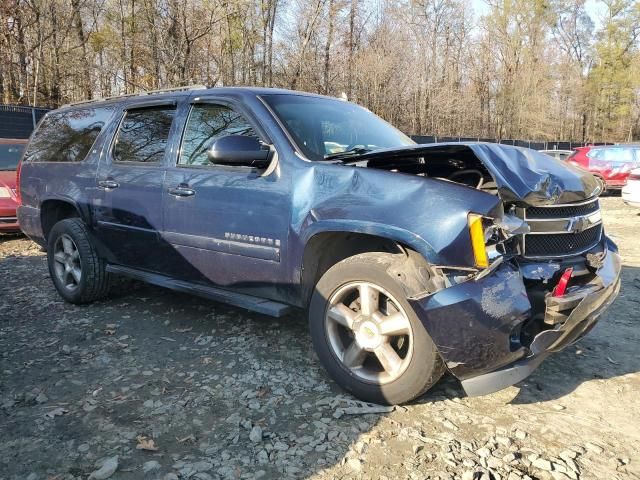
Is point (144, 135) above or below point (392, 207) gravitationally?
above

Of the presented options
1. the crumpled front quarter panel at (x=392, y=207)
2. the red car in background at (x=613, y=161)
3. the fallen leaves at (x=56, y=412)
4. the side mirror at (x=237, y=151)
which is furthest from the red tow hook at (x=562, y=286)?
the red car in background at (x=613, y=161)

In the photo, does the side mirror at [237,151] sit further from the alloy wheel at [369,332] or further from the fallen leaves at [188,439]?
the fallen leaves at [188,439]

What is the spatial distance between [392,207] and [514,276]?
71cm

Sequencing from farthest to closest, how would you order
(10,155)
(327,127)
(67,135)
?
(10,155)
(67,135)
(327,127)

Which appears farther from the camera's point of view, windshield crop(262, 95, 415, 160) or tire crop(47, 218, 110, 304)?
tire crop(47, 218, 110, 304)

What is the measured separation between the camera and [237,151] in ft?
10.6

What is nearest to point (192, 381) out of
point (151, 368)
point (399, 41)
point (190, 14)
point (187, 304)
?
point (151, 368)

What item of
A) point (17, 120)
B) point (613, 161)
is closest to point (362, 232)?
point (613, 161)

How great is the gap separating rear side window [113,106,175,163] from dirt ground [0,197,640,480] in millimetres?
1431

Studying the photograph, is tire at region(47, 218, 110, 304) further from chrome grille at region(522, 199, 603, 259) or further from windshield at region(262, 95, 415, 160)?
chrome grille at region(522, 199, 603, 259)

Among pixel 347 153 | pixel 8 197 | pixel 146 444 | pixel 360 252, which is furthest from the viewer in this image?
pixel 8 197

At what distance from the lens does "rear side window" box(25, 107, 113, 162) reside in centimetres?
477

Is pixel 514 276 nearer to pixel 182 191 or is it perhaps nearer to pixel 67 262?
pixel 182 191

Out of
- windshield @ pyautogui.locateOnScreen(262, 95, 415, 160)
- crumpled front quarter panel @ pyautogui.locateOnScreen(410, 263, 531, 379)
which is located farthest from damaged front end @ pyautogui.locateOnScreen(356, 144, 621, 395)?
windshield @ pyautogui.locateOnScreen(262, 95, 415, 160)
